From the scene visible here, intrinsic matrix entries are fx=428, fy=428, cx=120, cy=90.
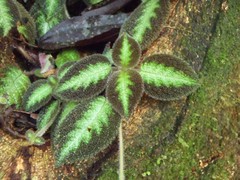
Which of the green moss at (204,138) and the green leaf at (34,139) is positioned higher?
the green leaf at (34,139)

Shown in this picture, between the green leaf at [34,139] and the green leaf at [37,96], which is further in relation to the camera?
the green leaf at [37,96]

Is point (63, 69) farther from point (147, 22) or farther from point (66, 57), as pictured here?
point (147, 22)

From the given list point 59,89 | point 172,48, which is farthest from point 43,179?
point 172,48

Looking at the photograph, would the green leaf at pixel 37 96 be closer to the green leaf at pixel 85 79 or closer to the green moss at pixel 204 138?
the green leaf at pixel 85 79

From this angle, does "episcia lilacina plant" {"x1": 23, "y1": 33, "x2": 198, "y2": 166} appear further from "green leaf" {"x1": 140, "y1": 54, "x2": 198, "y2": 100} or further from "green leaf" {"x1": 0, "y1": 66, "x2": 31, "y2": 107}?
"green leaf" {"x1": 0, "y1": 66, "x2": 31, "y2": 107}

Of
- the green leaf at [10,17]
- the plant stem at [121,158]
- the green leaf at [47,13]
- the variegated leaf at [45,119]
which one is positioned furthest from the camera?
the green leaf at [47,13]

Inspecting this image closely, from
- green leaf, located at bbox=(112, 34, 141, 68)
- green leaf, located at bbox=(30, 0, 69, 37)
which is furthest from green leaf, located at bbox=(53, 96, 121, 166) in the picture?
green leaf, located at bbox=(30, 0, 69, 37)

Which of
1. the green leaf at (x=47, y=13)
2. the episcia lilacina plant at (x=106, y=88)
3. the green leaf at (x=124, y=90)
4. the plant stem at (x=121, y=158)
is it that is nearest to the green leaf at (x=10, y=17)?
the green leaf at (x=47, y=13)

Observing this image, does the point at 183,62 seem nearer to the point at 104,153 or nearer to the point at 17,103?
the point at 104,153
